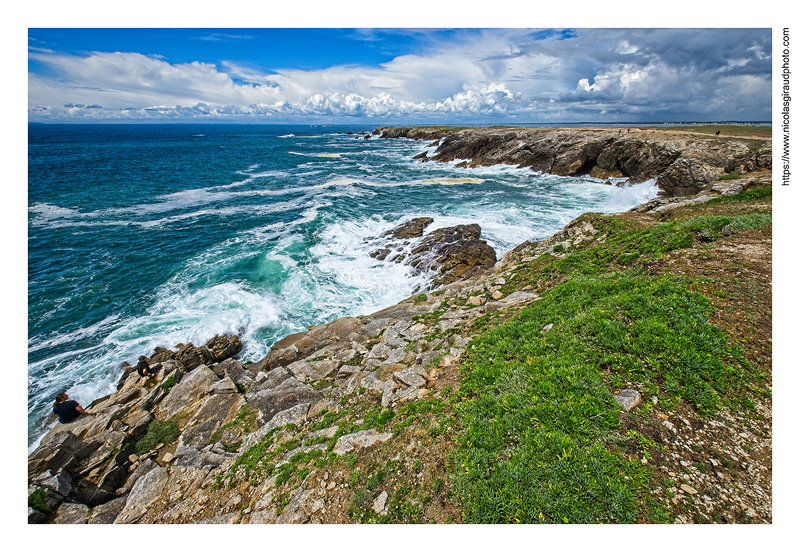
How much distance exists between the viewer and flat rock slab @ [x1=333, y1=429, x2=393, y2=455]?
22.6 feet

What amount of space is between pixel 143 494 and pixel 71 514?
1761 mm

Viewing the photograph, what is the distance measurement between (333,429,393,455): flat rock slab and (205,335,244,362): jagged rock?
33.8ft

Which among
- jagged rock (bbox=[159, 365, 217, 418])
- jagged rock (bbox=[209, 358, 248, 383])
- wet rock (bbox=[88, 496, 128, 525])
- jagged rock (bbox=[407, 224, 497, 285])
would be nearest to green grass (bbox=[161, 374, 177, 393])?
jagged rock (bbox=[159, 365, 217, 418])

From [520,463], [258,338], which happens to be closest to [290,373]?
[258,338]

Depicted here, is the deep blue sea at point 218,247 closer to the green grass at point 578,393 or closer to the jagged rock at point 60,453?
the jagged rock at point 60,453

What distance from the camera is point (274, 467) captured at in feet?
23.6

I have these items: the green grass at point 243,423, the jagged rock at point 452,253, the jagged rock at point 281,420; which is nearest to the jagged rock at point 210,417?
the green grass at point 243,423

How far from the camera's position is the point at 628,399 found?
235 inches

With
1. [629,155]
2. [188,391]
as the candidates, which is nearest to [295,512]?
[188,391]

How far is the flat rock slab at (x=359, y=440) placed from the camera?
6.88 meters

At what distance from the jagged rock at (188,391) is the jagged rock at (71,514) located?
298 cm

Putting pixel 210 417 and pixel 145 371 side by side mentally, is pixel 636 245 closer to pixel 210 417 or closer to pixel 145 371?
pixel 210 417

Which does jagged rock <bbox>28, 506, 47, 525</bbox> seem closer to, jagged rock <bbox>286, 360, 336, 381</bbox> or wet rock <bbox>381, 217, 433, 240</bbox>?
jagged rock <bbox>286, 360, 336, 381</bbox>

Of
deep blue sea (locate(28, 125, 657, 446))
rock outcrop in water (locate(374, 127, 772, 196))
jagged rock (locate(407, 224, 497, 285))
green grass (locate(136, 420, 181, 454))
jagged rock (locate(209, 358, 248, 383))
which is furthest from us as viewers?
rock outcrop in water (locate(374, 127, 772, 196))
